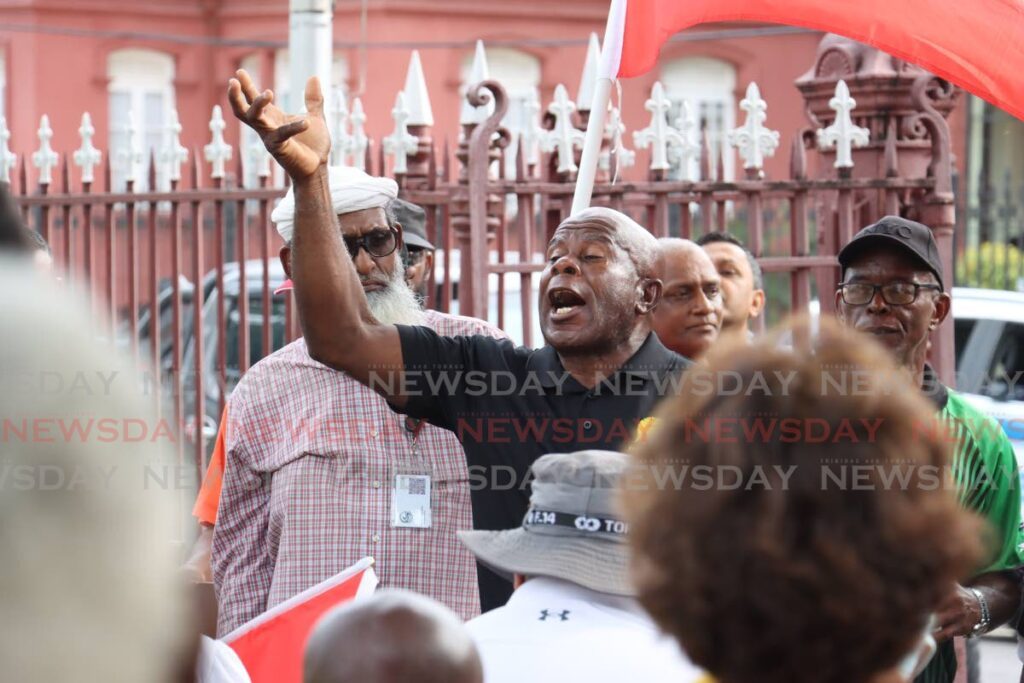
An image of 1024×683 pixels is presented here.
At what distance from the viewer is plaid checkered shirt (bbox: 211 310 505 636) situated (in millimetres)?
4152

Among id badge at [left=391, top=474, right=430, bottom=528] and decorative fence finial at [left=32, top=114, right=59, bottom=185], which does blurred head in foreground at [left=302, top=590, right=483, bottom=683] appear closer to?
id badge at [left=391, top=474, right=430, bottom=528]

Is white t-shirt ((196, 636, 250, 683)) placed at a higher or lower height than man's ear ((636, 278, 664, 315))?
lower

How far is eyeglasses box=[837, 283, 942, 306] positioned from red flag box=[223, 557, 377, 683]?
4.98 ft

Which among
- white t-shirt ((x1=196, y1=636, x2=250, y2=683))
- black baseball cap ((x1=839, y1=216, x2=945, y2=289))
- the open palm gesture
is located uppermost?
the open palm gesture

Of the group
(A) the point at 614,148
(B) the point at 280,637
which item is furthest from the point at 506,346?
(A) the point at 614,148

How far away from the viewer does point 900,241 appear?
153 inches

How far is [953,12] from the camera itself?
16.4 feet

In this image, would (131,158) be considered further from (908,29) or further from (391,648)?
(391,648)

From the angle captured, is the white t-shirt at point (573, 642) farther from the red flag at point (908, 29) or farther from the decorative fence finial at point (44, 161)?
the decorative fence finial at point (44, 161)

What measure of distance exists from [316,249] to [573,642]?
1307 mm

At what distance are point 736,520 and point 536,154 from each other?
560cm

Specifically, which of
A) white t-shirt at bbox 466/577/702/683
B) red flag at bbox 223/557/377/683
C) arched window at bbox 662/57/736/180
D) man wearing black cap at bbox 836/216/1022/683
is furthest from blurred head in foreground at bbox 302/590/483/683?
arched window at bbox 662/57/736/180

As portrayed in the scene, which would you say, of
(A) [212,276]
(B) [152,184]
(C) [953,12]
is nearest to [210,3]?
(A) [212,276]

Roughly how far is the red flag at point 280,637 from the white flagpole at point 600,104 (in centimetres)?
135
